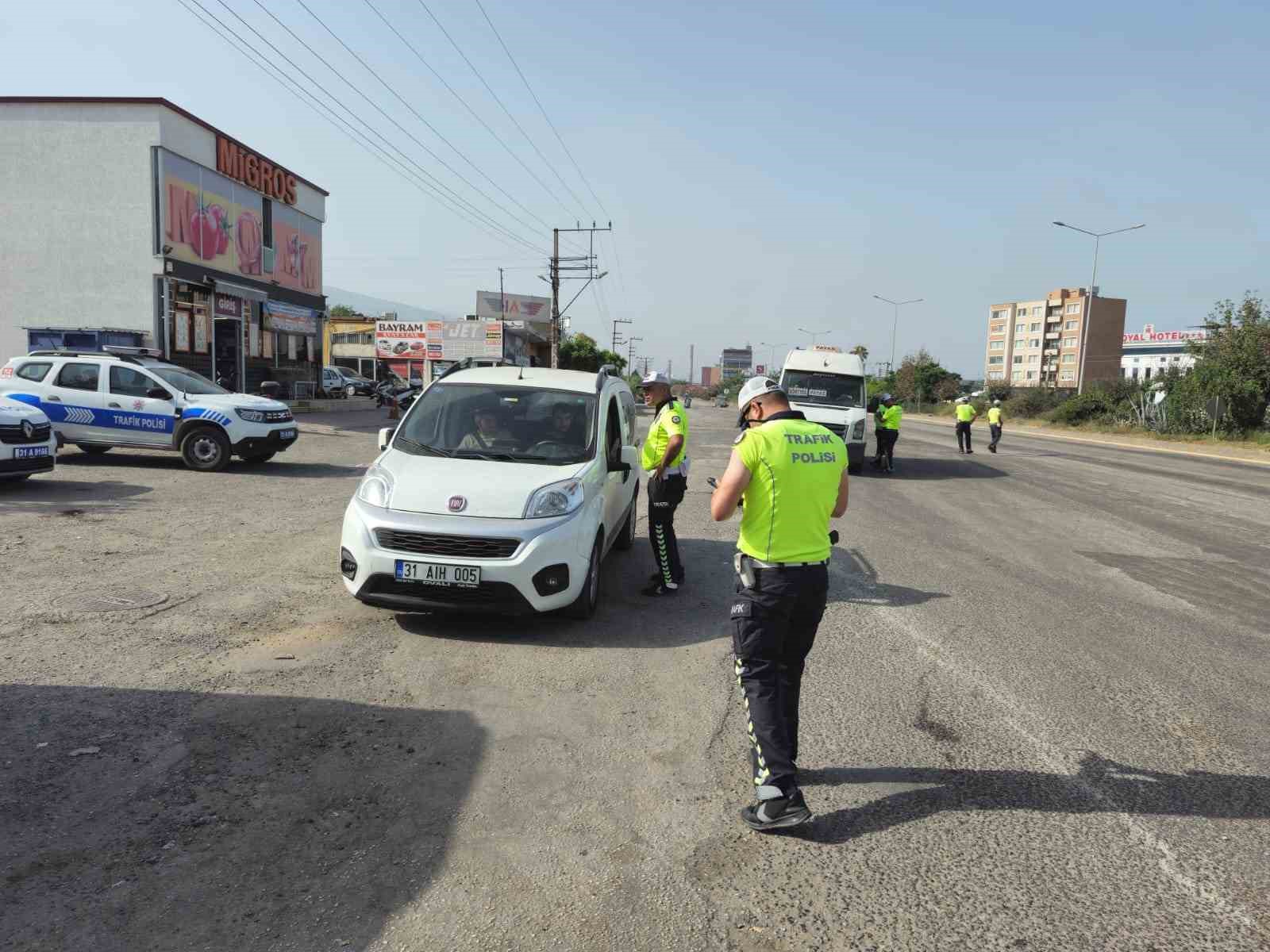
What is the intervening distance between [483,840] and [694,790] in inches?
37.9

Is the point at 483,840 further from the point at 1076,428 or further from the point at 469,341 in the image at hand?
the point at 469,341

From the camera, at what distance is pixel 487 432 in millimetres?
6891

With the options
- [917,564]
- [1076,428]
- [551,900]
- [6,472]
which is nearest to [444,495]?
[551,900]

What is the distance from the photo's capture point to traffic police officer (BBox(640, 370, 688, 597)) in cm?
706

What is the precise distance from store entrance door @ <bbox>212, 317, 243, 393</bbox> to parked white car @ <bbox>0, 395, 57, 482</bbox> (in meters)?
16.2

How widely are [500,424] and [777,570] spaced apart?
3803 millimetres

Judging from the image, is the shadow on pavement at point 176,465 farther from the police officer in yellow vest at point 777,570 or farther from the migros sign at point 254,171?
the migros sign at point 254,171

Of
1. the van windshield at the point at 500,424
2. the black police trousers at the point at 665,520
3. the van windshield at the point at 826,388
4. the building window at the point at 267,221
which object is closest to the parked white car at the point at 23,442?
the van windshield at the point at 500,424

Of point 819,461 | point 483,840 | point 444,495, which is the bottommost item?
point 483,840

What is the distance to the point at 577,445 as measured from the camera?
268 inches

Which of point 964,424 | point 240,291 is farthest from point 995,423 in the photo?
point 240,291

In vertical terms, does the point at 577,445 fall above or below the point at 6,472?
above

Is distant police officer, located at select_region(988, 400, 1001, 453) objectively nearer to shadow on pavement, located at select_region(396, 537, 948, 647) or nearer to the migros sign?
shadow on pavement, located at select_region(396, 537, 948, 647)

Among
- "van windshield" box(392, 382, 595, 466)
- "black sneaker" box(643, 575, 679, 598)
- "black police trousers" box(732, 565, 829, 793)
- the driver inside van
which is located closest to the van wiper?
"van windshield" box(392, 382, 595, 466)
